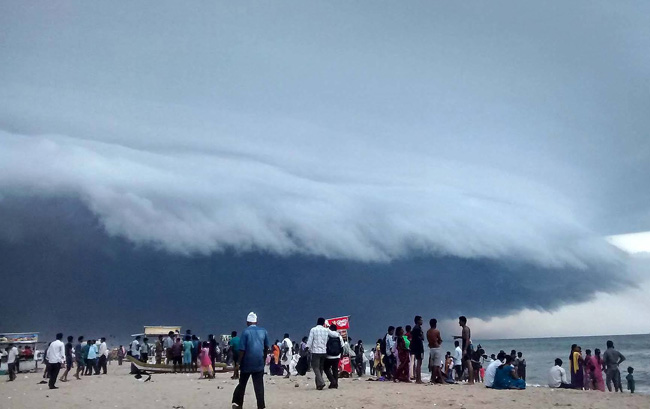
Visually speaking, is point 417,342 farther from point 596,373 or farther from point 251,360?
point 251,360

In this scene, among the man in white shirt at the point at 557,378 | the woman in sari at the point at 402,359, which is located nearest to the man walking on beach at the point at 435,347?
the woman in sari at the point at 402,359

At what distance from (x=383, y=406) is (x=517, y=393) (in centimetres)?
471

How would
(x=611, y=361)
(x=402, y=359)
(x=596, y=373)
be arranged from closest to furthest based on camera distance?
1. (x=402, y=359)
2. (x=596, y=373)
3. (x=611, y=361)

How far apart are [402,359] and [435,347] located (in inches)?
81.9

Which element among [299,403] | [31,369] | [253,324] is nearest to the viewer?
[253,324]

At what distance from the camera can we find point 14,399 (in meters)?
16.3

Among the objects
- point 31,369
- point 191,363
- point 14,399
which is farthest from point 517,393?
point 31,369

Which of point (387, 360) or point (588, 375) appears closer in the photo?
point (588, 375)

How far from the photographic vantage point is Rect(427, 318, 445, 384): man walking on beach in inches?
702

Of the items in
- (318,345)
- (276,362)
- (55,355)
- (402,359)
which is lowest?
(276,362)

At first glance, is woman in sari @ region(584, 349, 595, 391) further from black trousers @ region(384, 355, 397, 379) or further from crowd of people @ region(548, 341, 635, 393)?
black trousers @ region(384, 355, 397, 379)

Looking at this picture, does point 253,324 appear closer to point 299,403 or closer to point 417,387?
point 299,403

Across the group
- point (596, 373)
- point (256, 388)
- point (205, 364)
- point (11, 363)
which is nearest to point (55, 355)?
point (205, 364)

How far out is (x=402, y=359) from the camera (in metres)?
19.6
